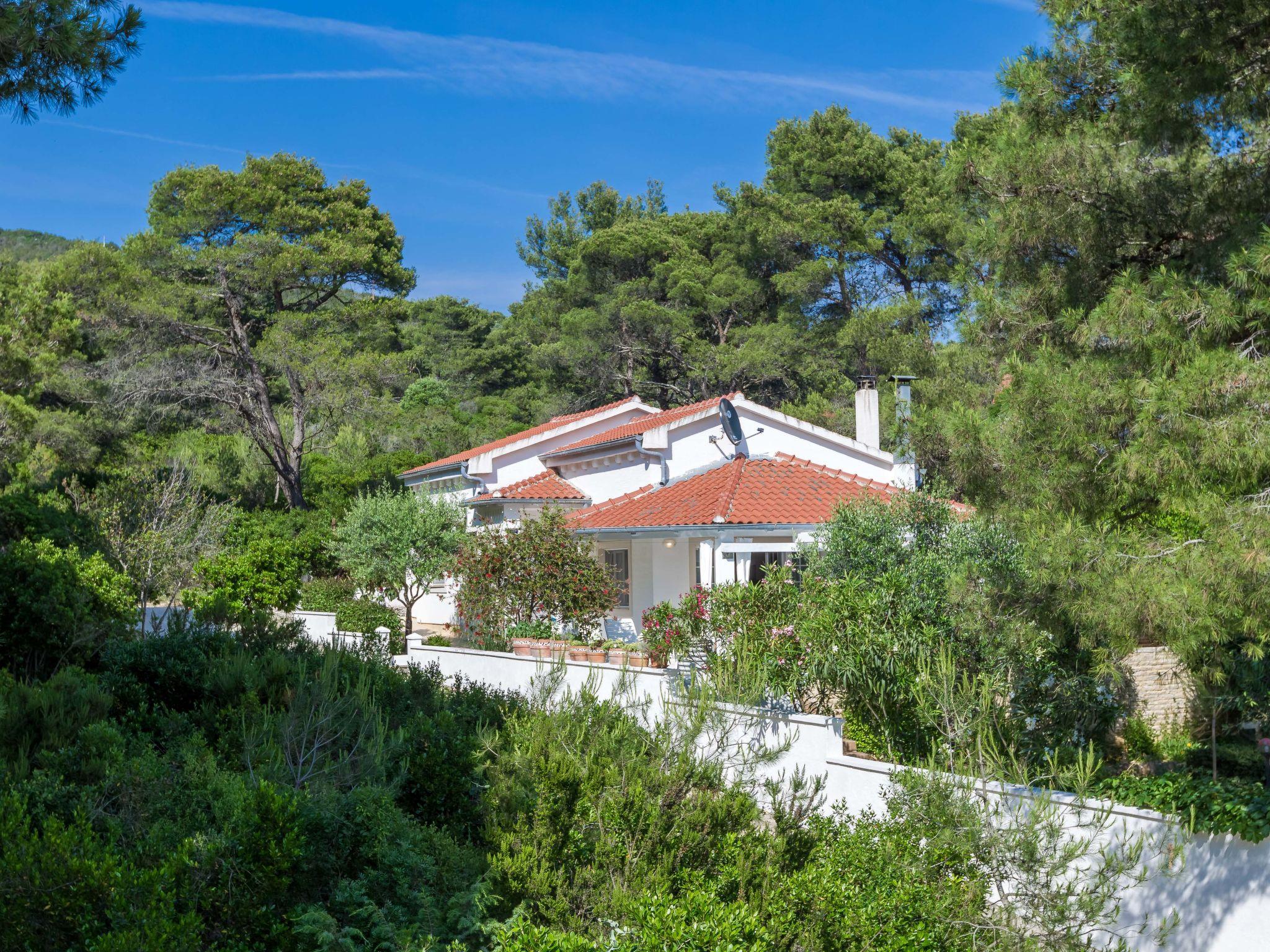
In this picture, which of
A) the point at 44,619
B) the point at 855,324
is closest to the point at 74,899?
the point at 44,619

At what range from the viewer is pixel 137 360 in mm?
32969

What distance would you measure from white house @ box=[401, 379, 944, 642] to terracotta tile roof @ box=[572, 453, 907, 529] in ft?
0.15

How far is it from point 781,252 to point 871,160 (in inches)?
197

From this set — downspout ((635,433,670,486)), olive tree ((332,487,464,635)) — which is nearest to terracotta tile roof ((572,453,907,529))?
downspout ((635,433,670,486))

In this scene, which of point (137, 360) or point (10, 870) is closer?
point (10, 870)

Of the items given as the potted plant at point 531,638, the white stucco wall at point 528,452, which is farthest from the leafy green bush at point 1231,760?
the white stucco wall at point 528,452

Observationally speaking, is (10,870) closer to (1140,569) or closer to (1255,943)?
(1140,569)

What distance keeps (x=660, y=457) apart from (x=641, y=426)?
281 centimetres

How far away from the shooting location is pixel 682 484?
2403cm

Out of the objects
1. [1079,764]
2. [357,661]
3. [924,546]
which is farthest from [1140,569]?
[357,661]

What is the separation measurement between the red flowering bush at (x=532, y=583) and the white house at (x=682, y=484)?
240 centimetres

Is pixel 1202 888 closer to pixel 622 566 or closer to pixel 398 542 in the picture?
pixel 622 566

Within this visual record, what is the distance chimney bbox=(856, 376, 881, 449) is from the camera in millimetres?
26000

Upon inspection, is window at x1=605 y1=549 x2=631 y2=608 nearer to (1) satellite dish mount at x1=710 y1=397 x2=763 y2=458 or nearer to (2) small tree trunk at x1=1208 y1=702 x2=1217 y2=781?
(1) satellite dish mount at x1=710 y1=397 x2=763 y2=458
